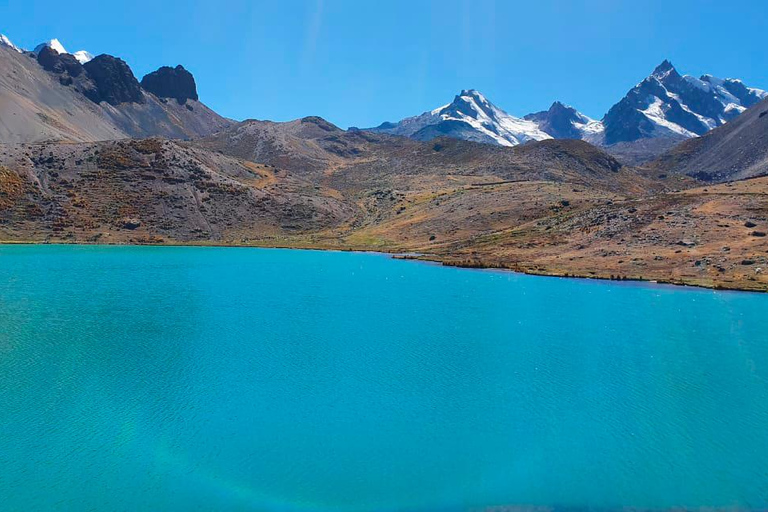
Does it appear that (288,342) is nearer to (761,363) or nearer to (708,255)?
(761,363)

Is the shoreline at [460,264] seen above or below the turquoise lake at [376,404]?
above

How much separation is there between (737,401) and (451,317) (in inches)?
1285

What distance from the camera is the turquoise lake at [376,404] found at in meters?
26.1

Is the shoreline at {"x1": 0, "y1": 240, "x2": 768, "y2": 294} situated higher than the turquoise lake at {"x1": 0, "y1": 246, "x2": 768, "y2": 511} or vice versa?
the shoreline at {"x1": 0, "y1": 240, "x2": 768, "y2": 294}

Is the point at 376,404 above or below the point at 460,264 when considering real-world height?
below

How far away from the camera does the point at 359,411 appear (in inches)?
1391

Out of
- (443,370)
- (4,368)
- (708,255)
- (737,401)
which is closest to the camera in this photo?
(737,401)

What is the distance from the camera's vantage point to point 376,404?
36.6 metres

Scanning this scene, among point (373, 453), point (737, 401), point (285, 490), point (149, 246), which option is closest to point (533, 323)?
point (737, 401)

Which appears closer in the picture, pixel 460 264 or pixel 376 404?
pixel 376 404

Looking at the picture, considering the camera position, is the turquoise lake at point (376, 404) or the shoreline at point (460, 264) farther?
the shoreline at point (460, 264)

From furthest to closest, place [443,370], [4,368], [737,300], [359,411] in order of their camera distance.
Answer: [737,300] → [443,370] → [4,368] → [359,411]

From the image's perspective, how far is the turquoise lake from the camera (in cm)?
2611

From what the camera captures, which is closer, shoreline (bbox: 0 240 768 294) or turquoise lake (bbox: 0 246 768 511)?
turquoise lake (bbox: 0 246 768 511)
